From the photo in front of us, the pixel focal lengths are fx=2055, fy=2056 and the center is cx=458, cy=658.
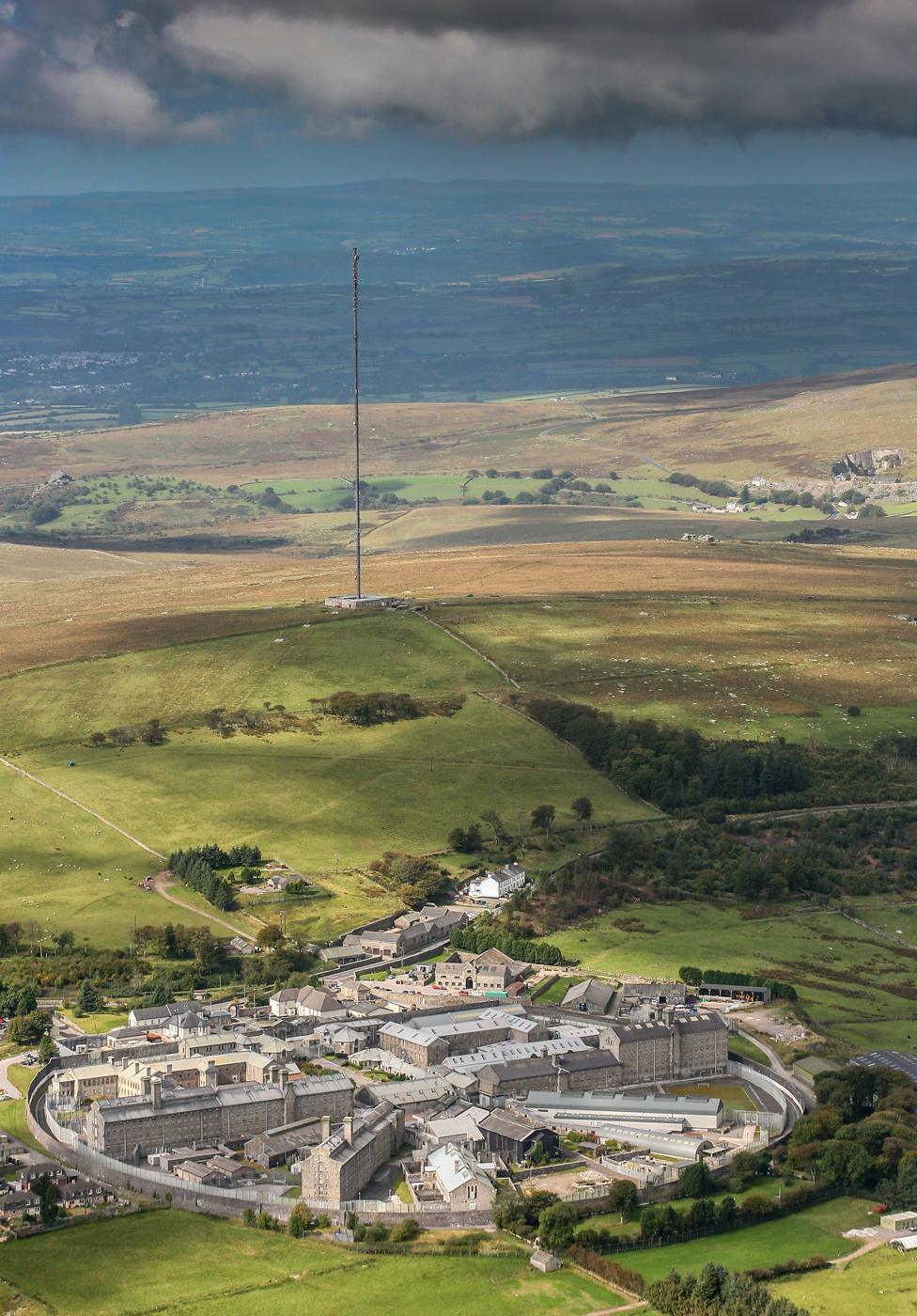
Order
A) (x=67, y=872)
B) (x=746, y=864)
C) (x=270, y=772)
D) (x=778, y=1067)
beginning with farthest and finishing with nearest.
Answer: (x=270, y=772) → (x=746, y=864) → (x=67, y=872) → (x=778, y=1067)

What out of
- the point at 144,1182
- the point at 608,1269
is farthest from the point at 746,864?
the point at 608,1269

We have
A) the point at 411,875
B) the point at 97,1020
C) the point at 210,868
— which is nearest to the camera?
the point at 97,1020

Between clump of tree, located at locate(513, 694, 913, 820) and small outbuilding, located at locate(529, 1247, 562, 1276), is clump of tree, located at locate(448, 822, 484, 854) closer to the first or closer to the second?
clump of tree, located at locate(513, 694, 913, 820)

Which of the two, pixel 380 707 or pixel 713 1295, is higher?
pixel 380 707

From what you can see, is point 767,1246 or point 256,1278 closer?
point 256,1278

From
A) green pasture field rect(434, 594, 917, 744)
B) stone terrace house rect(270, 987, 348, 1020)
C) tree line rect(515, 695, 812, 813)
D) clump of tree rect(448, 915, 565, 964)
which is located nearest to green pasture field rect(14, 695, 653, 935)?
tree line rect(515, 695, 812, 813)

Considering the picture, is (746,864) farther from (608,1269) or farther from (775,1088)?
(608,1269)
